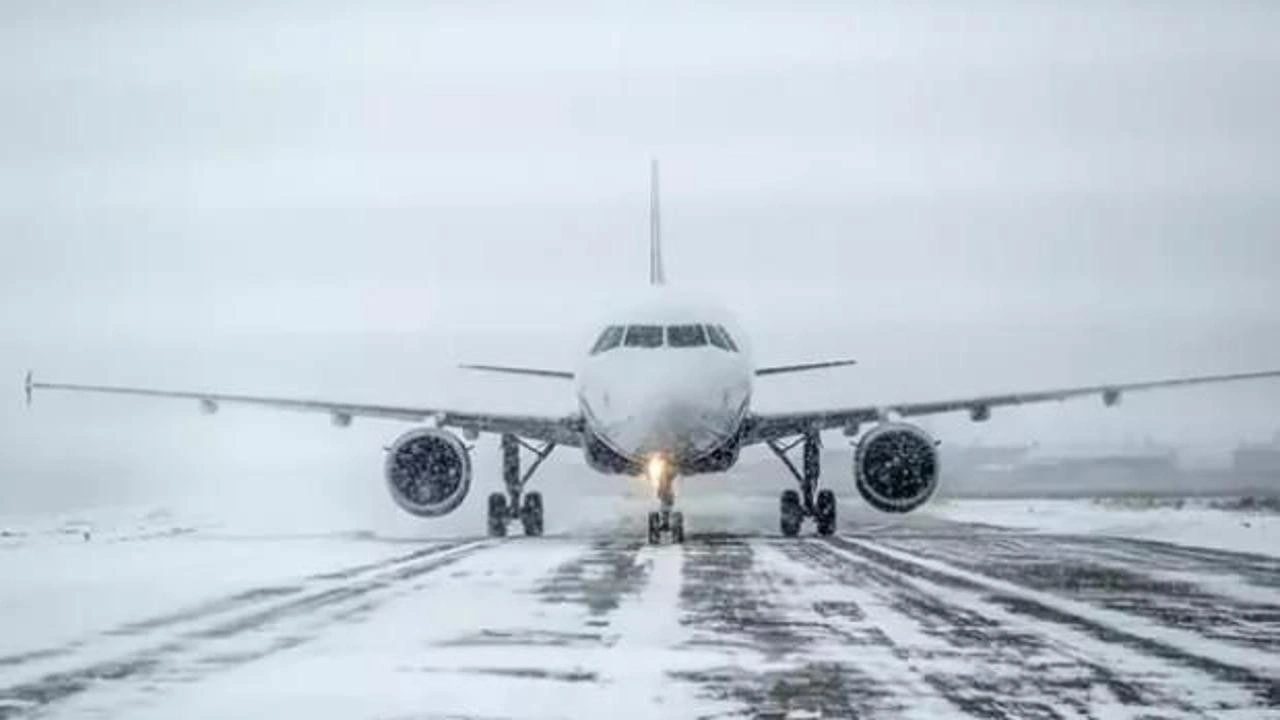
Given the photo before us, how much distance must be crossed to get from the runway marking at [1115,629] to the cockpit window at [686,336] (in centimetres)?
674

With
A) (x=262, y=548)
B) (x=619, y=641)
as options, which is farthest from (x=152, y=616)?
(x=262, y=548)

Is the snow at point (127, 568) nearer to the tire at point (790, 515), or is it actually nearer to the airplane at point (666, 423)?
the airplane at point (666, 423)

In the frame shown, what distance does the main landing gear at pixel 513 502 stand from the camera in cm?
3038

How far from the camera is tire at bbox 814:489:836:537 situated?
99.1 ft

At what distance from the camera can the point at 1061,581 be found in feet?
59.6

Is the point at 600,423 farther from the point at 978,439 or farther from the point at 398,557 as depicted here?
the point at 978,439

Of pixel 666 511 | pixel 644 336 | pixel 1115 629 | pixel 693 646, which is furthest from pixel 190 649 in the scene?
pixel 644 336

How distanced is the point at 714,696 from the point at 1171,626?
5.30 meters

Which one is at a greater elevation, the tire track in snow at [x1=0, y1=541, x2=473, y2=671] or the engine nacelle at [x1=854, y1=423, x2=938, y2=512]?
the engine nacelle at [x1=854, y1=423, x2=938, y2=512]

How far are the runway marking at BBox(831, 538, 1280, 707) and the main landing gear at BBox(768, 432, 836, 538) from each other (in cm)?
928

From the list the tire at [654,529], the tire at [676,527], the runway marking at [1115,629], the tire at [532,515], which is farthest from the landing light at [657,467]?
the runway marking at [1115,629]

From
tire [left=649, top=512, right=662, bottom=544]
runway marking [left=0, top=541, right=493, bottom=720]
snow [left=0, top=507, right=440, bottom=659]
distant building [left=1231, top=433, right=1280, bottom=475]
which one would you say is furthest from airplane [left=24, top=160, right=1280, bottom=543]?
distant building [left=1231, top=433, right=1280, bottom=475]

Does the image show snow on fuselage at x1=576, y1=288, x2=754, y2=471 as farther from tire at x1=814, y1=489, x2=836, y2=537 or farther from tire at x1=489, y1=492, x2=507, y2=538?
tire at x1=814, y1=489, x2=836, y2=537

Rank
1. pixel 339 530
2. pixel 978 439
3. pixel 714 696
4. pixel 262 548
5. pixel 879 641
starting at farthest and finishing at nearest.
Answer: pixel 978 439 → pixel 339 530 → pixel 262 548 → pixel 879 641 → pixel 714 696
